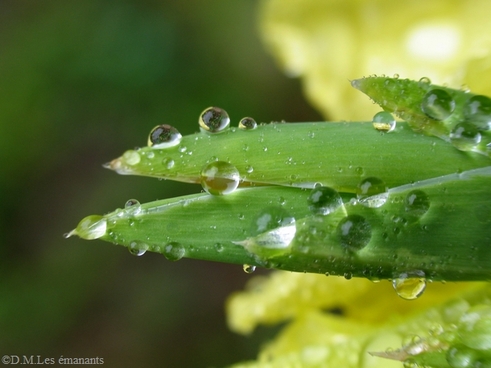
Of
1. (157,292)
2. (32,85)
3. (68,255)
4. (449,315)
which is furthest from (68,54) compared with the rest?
(449,315)

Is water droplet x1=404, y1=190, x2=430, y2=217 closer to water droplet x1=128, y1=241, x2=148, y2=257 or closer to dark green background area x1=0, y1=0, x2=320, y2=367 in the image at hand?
water droplet x1=128, y1=241, x2=148, y2=257

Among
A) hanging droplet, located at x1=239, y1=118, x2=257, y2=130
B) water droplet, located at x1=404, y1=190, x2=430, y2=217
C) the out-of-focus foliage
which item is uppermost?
hanging droplet, located at x1=239, y1=118, x2=257, y2=130

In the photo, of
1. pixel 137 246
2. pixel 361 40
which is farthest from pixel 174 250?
pixel 361 40

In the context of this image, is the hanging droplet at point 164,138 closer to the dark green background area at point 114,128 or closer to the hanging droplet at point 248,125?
the hanging droplet at point 248,125

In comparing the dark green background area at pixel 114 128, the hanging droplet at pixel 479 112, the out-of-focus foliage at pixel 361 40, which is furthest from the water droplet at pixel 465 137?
the dark green background area at pixel 114 128

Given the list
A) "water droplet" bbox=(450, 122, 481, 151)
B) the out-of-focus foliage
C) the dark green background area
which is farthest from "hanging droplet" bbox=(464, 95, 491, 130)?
the dark green background area

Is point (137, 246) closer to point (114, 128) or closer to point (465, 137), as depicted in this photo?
point (465, 137)

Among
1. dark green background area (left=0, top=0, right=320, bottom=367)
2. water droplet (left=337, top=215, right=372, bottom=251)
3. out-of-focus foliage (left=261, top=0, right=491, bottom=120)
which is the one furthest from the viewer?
dark green background area (left=0, top=0, right=320, bottom=367)
